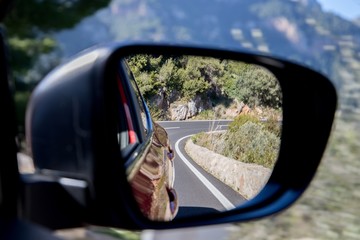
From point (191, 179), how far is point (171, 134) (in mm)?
185

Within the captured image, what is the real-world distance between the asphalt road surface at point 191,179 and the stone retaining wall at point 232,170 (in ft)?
0.11

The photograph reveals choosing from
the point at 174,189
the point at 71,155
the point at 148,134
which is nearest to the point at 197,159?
the point at 174,189

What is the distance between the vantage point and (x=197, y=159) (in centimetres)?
221

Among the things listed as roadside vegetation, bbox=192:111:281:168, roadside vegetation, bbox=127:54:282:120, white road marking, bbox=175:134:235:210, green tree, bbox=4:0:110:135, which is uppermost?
green tree, bbox=4:0:110:135

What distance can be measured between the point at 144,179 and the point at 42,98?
0.66m

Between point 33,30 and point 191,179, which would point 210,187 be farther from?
point 33,30

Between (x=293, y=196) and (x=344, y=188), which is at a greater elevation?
(x=293, y=196)

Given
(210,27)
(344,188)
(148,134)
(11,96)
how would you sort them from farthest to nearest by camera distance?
(344,188) < (210,27) < (148,134) < (11,96)

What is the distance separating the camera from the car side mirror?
1595 millimetres

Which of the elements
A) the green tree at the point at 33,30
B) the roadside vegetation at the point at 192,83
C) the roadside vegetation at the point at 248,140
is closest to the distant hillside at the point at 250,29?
A: the green tree at the point at 33,30

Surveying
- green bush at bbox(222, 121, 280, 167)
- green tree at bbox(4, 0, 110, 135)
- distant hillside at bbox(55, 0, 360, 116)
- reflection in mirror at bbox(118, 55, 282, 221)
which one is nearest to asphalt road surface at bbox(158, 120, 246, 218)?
reflection in mirror at bbox(118, 55, 282, 221)

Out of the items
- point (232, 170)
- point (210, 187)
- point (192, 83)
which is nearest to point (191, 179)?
point (210, 187)

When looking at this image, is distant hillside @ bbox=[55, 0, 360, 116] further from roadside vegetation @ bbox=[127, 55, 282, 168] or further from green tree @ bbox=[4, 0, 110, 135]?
roadside vegetation @ bbox=[127, 55, 282, 168]

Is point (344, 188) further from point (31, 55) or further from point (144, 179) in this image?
point (31, 55)
